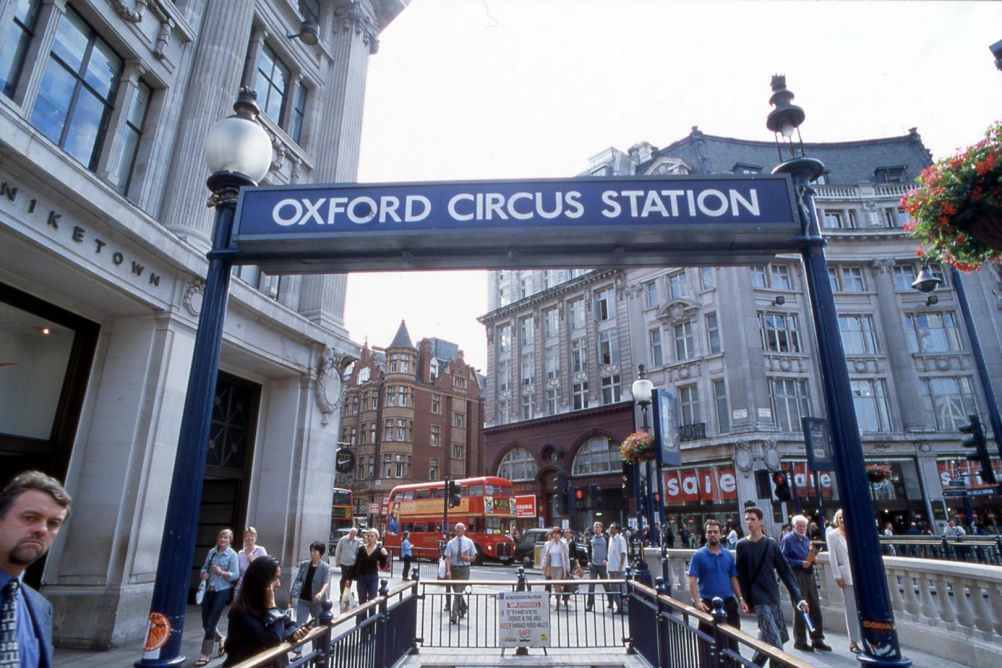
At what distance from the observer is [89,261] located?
900cm

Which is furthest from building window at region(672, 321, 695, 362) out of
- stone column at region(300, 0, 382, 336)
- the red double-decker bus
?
stone column at region(300, 0, 382, 336)

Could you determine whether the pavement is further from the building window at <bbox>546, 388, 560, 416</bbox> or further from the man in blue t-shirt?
the building window at <bbox>546, 388, 560, 416</bbox>

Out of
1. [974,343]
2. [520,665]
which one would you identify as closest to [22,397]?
[520,665]

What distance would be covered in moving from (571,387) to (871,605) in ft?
138

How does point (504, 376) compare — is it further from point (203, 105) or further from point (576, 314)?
point (203, 105)

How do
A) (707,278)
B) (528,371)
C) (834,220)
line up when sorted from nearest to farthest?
(707,278) → (834,220) → (528,371)

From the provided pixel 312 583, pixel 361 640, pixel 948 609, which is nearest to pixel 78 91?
pixel 312 583

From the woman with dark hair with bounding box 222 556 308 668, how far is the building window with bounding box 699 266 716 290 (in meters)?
35.1

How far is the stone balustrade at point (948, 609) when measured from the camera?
297 inches

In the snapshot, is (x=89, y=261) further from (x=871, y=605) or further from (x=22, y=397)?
(x=871, y=605)

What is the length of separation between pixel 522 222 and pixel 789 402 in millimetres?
33847

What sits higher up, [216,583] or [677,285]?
[677,285]

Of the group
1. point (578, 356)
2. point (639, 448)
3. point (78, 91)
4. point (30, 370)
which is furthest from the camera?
point (578, 356)

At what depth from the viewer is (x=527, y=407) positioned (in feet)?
160
